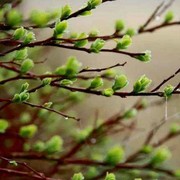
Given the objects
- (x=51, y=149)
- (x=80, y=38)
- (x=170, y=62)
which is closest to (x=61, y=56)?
(x=170, y=62)

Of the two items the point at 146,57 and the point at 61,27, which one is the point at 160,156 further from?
the point at 61,27

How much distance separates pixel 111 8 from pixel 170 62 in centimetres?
79

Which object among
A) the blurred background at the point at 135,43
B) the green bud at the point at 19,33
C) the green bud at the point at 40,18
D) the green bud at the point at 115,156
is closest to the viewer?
the green bud at the point at 19,33

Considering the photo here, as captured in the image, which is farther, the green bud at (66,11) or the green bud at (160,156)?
the green bud at (160,156)

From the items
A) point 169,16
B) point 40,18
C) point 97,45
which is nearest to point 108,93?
point 97,45

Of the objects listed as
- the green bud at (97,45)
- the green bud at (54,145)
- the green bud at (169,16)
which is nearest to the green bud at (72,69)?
the green bud at (97,45)

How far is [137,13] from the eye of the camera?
4.64 metres

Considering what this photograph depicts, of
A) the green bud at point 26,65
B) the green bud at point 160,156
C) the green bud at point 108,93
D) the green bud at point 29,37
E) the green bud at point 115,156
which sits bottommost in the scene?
the green bud at point 108,93

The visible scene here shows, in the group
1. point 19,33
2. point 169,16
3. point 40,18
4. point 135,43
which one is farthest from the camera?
point 135,43

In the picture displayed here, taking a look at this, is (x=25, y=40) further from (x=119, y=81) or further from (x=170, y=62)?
(x=170, y=62)

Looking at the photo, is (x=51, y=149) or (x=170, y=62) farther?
(x=170, y=62)

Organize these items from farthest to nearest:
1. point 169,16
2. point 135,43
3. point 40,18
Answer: point 135,43 < point 169,16 < point 40,18

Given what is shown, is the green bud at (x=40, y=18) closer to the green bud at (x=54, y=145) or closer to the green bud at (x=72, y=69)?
the green bud at (x=72, y=69)

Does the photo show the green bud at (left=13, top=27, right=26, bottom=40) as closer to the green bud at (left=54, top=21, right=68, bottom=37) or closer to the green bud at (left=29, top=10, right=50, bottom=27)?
the green bud at (left=54, top=21, right=68, bottom=37)
